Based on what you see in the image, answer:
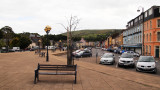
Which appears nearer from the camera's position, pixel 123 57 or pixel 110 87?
pixel 110 87

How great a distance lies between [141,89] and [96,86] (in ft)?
7.35

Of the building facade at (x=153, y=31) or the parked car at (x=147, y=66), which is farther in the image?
the building facade at (x=153, y=31)

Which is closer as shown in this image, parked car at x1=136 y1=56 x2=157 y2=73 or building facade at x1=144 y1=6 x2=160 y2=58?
parked car at x1=136 y1=56 x2=157 y2=73

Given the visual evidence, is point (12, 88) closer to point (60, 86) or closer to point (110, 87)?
point (60, 86)

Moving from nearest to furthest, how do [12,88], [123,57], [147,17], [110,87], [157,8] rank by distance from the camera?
[12,88] < [110,87] < [123,57] < [157,8] < [147,17]

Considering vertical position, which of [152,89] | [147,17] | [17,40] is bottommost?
[152,89]

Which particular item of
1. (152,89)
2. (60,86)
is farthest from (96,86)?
(152,89)

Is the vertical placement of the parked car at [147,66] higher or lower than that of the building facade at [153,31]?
lower

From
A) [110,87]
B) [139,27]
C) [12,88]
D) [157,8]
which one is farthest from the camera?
[139,27]

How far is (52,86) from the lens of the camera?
7.80 meters

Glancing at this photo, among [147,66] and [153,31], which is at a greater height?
[153,31]

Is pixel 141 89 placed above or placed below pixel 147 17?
below

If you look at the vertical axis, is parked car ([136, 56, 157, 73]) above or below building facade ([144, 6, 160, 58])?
below

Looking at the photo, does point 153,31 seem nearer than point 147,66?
No
